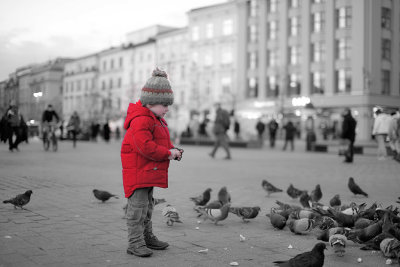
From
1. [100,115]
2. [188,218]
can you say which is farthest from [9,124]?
[100,115]

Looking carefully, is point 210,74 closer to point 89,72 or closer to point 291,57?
point 291,57

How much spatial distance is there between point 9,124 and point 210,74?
4435 cm

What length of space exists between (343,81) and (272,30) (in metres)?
10.9

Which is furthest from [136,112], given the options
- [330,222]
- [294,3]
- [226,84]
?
[226,84]

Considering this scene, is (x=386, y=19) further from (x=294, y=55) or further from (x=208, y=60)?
(x=208, y=60)

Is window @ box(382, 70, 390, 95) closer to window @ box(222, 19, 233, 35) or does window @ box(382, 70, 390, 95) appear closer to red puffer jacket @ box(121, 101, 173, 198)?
window @ box(222, 19, 233, 35)

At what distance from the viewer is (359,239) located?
4.41 metres

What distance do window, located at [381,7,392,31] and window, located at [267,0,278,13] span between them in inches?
500

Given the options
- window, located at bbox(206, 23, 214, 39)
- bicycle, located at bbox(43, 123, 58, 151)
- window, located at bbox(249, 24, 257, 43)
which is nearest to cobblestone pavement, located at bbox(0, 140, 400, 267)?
bicycle, located at bbox(43, 123, 58, 151)

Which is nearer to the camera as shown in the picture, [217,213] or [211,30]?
[217,213]

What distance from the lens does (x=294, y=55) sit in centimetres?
5044

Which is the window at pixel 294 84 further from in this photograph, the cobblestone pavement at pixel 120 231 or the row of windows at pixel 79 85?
the row of windows at pixel 79 85

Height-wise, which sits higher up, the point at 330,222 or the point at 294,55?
the point at 294,55

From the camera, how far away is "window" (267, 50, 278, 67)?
52.2 metres
